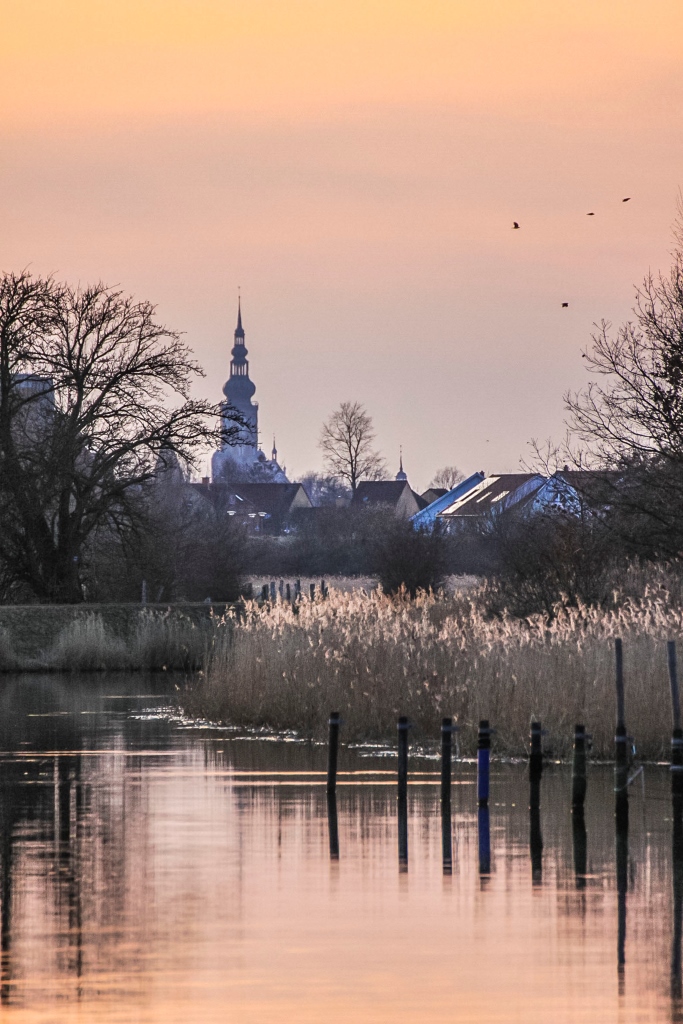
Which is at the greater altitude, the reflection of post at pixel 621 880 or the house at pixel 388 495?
the house at pixel 388 495

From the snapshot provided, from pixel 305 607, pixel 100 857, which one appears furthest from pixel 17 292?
pixel 100 857

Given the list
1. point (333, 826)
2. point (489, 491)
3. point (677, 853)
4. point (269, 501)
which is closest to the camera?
point (677, 853)

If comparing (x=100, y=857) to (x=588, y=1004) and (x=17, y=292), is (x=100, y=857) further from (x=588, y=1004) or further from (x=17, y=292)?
(x=17, y=292)

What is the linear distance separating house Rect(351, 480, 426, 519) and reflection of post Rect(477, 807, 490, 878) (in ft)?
347

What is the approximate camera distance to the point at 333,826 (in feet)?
55.0

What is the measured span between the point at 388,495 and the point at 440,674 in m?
120

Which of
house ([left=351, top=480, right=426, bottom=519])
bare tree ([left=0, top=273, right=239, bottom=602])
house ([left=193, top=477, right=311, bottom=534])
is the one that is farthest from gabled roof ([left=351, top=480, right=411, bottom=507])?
bare tree ([left=0, top=273, right=239, bottom=602])

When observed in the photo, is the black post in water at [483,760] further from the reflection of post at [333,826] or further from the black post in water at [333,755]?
the black post in water at [333,755]

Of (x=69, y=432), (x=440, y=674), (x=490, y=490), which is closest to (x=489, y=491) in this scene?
(x=490, y=490)

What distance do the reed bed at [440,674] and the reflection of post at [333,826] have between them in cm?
421

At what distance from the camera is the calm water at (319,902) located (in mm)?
9984

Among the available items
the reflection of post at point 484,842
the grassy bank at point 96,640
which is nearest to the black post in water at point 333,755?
the reflection of post at point 484,842

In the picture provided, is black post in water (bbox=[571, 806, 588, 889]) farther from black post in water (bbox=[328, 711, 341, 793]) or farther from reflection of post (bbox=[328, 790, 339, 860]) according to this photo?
black post in water (bbox=[328, 711, 341, 793])

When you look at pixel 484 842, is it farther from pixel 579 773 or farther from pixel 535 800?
pixel 535 800
